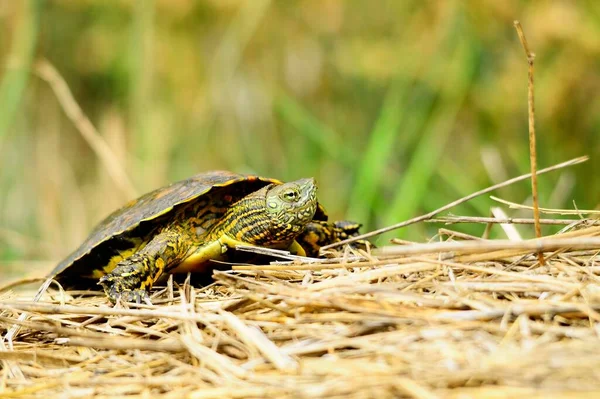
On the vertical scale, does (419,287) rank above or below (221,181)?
below

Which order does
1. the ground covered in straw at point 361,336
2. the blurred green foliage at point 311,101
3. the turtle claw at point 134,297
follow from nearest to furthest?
the ground covered in straw at point 361,336, the turtle claw at point 134,297, the blurred green foliage at point 311,101

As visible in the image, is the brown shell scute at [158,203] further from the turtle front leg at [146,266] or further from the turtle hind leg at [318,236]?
the turtle hind leg at [318,236]

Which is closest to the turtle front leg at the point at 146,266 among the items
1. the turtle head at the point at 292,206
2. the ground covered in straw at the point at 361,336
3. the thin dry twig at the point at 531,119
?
the ground covered in straw at the point at 361,336

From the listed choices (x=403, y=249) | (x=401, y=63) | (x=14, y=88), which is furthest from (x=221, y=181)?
(x=401, y=63)

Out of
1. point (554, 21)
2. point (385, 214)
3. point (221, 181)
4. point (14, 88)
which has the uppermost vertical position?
point (14, 88)

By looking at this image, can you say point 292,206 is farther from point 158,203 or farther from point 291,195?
point 158,203

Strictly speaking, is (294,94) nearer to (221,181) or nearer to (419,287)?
(221,181)

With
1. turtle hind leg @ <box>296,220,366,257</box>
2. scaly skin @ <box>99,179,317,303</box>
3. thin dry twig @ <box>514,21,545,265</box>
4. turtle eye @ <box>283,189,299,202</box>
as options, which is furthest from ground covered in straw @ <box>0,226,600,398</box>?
turtle hind leg @ <box>296,220,366,257</box>

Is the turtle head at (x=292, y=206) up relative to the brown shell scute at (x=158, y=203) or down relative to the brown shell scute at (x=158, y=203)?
down

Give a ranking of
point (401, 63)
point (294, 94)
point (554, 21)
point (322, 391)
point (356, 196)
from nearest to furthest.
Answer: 1. point (322, 391)
2. point (356, 196)
3. point (554, 21)
4. point (401, 63)
5. point (294, 94)
